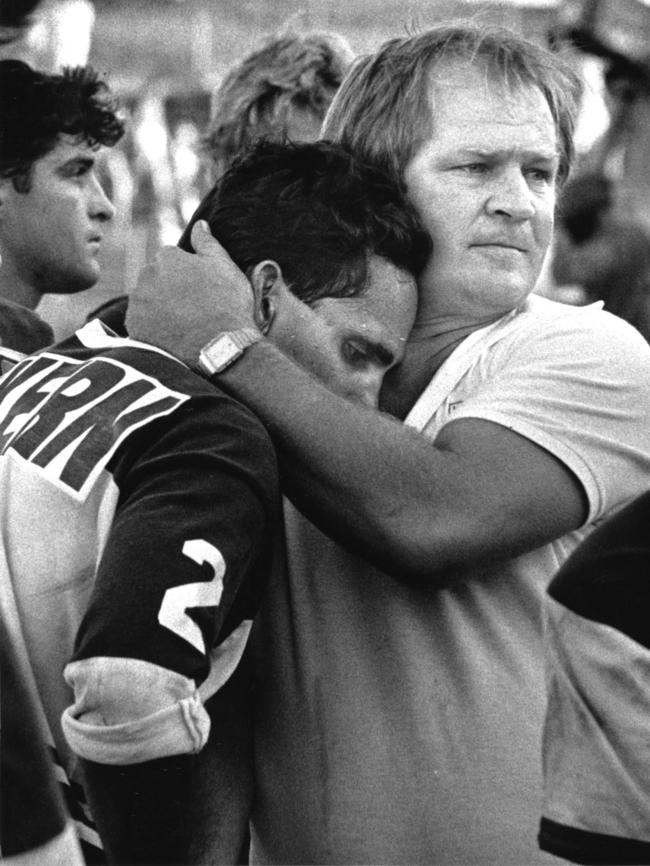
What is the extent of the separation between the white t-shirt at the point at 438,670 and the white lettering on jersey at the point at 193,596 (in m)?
0.54

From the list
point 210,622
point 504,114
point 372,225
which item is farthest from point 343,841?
point 504,114

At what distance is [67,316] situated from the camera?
26.3 ft

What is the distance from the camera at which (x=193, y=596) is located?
190cm

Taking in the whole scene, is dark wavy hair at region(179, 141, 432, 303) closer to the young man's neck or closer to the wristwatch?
the wristwatch

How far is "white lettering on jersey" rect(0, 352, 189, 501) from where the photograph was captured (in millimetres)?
2092

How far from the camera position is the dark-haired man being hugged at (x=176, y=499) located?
1.89 meters

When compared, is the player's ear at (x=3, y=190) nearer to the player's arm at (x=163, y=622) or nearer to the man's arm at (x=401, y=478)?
the man's arm at (x=401, y=478)

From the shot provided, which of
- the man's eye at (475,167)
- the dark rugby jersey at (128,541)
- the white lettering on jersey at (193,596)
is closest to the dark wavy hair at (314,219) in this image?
the man's eye at (475,167)

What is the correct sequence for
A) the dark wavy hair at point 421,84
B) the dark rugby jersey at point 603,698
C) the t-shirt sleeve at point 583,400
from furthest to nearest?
the dark wavy hair at point 421,84, the t-shirt sleeve at point 583,400, the dark rugby jersey at point 603,698

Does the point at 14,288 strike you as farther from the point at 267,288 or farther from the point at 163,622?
the point at 163,622

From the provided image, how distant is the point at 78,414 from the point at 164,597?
403mm

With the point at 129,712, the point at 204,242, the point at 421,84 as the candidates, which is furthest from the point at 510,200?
the point at 129,712

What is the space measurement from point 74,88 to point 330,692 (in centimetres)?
223

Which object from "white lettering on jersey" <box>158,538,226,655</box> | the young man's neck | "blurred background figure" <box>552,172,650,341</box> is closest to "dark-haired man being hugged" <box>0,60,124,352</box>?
the young man's neck
